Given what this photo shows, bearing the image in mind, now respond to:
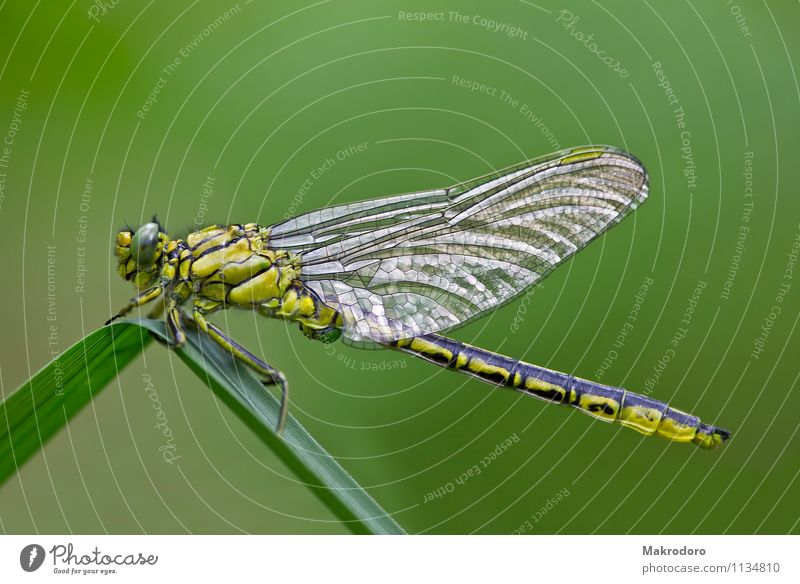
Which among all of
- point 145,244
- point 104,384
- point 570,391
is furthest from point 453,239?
point 104,384

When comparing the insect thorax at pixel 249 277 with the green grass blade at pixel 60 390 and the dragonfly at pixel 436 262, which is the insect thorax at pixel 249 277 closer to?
the dragonfly at pixel 436 262

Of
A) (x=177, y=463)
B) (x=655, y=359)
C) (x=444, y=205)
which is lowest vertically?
(x=177, y=463)

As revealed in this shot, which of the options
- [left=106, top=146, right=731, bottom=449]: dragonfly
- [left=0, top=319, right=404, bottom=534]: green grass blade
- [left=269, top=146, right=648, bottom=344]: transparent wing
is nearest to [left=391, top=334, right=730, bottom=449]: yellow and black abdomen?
[left=106, top=146, right=731, bottom=449]: dragonfly

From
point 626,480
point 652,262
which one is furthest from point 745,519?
point 652,262

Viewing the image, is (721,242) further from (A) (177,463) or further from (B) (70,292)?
(B) (70,292)

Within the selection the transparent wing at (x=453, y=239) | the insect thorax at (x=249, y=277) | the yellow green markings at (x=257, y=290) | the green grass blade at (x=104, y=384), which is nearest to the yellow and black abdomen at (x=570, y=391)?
the transparent wing at (x=453, y=239)

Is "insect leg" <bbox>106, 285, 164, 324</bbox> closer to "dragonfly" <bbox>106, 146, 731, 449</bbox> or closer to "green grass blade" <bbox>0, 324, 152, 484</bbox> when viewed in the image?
"dragonfly" <bbox>106, 146, 731, 449</bbox>
